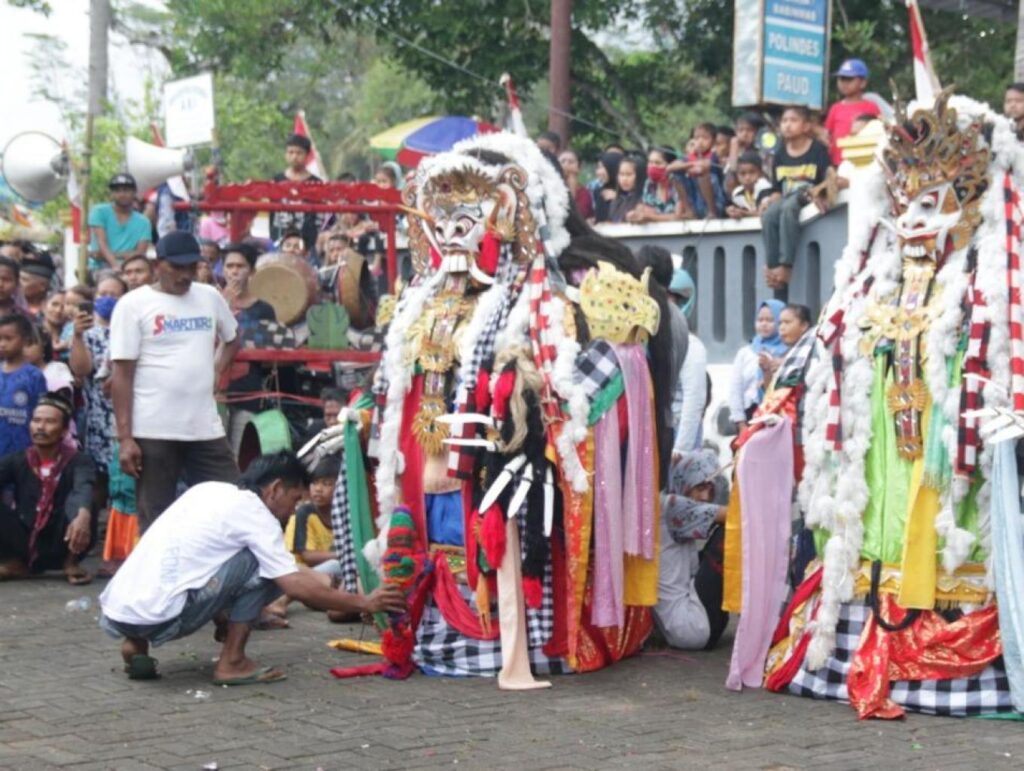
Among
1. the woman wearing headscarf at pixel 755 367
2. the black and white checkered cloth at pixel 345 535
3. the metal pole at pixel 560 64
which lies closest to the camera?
the black and white checkered cloth at pixel 345 535

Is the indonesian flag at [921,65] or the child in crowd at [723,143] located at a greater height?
the child in crowd at [723,143]

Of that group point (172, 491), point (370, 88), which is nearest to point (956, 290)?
point (172, 491)

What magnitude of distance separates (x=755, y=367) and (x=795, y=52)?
3.63 m

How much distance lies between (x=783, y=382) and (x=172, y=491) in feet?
10.4

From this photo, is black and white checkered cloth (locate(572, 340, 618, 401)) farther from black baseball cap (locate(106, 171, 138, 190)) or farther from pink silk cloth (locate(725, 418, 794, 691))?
black baseball cap (locate(106, 171, 138, 190))

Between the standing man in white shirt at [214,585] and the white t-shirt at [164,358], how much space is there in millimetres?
1485

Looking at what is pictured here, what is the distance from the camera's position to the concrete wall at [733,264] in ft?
36.2

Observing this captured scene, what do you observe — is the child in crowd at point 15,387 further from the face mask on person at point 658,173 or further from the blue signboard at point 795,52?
the blue signboard at point 795,52

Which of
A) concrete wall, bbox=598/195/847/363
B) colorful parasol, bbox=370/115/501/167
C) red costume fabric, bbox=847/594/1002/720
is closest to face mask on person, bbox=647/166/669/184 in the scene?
concrete wall, bbox=598/195/847/363

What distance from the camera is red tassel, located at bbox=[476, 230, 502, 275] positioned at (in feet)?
24.8

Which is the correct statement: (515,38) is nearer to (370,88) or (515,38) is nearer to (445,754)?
(445,754)

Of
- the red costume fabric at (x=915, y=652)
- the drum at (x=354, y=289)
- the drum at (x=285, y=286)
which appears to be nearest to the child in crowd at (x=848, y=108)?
the drum at (x=354, y=289)

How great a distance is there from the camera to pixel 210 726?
6.29m

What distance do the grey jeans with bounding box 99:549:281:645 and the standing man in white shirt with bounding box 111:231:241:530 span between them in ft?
5.20
